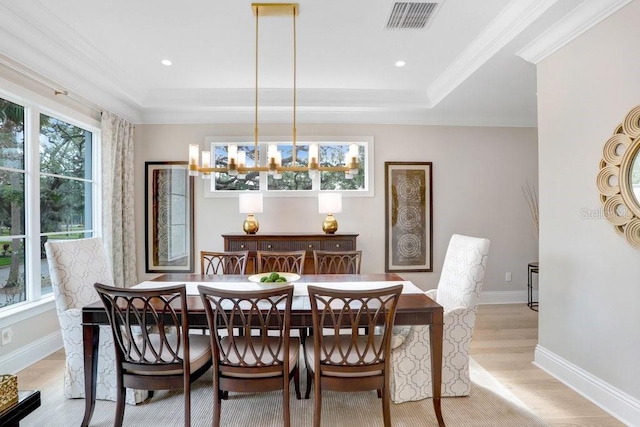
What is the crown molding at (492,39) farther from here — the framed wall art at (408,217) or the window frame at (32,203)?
the window frame at (32,203)

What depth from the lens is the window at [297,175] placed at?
4.42 meters

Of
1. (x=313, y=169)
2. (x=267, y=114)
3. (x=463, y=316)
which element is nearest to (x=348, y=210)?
(x=267, y=114)

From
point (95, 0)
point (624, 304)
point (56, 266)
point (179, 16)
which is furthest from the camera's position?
point (179, 16)

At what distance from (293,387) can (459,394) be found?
3.86ft

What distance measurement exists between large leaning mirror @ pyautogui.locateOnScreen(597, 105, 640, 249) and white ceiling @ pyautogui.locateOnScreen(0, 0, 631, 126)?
781 millimetres

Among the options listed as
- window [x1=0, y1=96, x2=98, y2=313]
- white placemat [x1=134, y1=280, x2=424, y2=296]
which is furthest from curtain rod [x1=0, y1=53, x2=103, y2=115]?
white placemat [x1=134, y1=280, x2=424, y2=296]

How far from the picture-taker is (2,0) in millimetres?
2230

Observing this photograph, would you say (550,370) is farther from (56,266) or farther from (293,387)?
(56,266)

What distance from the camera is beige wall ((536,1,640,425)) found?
6.40 ft

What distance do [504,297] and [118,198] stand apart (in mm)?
5245

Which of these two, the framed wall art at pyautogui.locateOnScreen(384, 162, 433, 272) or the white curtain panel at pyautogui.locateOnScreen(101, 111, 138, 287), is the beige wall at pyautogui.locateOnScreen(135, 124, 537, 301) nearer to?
the framed wall art at pyautogui.locateOnScreen(384, 162, 433, 272)

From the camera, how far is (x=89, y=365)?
1936 mm

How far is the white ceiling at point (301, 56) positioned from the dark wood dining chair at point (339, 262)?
191 centimetres

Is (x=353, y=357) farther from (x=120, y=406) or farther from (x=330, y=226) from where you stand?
(x=330, y=226)
